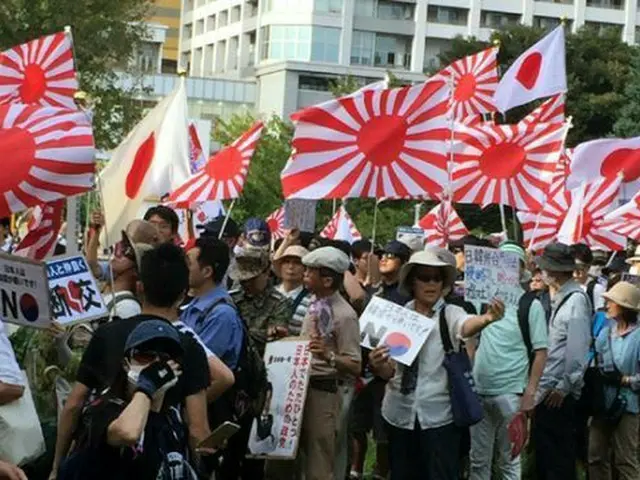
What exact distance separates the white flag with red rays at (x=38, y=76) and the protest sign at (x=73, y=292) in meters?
4.31

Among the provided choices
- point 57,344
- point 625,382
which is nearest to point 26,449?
point 57,344

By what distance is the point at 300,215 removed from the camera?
13086 mm

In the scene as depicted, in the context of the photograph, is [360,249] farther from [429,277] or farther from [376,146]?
[429,277]

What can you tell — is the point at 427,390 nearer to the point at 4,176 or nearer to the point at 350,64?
the point at 4,176

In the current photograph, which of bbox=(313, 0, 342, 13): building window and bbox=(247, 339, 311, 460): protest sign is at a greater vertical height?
bbox=(313, 0, 342, 13): building window

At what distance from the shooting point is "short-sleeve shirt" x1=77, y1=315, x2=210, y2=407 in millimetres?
5672

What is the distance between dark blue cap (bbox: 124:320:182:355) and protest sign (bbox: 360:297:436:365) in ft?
11.0

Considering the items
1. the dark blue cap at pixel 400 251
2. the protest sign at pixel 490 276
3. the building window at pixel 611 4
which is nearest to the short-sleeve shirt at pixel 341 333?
the protest sign at pixel 490 276

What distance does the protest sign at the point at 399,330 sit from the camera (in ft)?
28.2

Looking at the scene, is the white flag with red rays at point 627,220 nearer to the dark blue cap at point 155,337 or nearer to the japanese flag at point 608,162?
the japanese flag at point 608,162

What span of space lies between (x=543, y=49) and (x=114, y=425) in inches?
485

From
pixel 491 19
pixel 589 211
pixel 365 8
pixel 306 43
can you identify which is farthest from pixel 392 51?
pixel 589 211

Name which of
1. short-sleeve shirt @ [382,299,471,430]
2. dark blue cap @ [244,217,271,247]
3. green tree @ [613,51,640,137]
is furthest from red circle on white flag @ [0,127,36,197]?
green tree @ [613,51,640,137]

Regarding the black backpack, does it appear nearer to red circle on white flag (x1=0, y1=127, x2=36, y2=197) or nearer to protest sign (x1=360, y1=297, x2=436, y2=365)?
protest sign (x1=360, y1=297, x2=436, y2=365)
